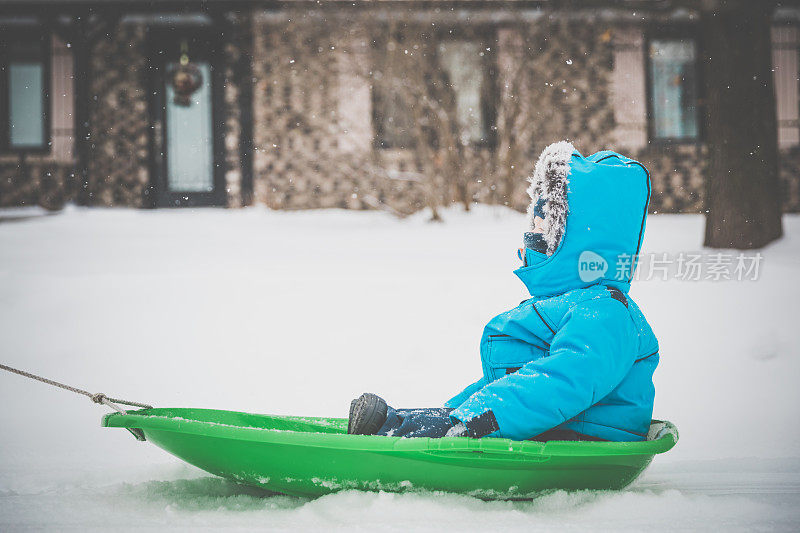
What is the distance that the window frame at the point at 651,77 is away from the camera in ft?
34.8

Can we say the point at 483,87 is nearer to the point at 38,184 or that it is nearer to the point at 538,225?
the point at 38,184

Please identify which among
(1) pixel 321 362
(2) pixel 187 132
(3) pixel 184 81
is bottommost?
(1) pixel 321 362

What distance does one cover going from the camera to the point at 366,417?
216 cm

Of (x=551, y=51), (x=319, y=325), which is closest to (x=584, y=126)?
(x=551, y=51)

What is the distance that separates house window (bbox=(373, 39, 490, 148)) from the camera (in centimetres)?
860

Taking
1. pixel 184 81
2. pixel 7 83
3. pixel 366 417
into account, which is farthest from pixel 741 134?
pixel 7 83

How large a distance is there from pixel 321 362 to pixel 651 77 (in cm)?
865

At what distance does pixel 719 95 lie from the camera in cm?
591

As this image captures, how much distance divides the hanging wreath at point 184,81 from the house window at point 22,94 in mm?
2627

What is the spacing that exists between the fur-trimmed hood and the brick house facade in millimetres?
6874

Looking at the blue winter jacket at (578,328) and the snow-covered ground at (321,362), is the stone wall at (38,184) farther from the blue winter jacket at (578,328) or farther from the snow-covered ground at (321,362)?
the blue winter jacket at (578,328)

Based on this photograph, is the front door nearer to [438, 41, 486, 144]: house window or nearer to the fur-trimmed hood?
[438, 41, 486, 144]: house window

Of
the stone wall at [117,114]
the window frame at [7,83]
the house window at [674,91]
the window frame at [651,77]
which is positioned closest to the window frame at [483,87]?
the window frame at [651,77]

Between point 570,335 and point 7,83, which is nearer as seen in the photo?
point 570,335
